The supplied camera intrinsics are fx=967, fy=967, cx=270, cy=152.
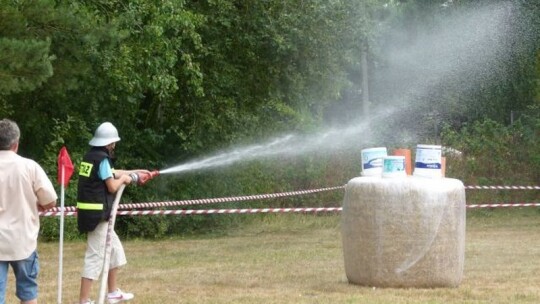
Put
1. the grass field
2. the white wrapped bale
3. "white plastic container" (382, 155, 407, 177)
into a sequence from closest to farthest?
the grass field < the white wrapped bale < "white plastic container" (382, 155, 407, 177)

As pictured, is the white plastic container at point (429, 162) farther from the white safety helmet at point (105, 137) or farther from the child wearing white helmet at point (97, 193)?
the white safety helmet at point (105, 137)

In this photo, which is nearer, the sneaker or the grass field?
the sneaker

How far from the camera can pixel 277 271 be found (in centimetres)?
1191

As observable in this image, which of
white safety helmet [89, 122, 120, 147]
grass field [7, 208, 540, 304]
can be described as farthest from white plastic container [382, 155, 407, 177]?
white safety helmet [89, 122, 120, 147]

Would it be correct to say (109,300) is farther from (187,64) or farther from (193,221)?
(193,221)

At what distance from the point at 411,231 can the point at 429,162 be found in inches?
29.2

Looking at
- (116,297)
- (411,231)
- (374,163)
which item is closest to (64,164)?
Result: (116,297)

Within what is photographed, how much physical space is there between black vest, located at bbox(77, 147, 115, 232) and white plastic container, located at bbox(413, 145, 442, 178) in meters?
3.16

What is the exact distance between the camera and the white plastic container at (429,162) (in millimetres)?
9719

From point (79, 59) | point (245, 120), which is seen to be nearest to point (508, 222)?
point (245, 120)

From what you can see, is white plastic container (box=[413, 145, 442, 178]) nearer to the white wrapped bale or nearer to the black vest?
the white wrapped bale

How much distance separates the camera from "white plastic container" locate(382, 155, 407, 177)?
971 centimetres

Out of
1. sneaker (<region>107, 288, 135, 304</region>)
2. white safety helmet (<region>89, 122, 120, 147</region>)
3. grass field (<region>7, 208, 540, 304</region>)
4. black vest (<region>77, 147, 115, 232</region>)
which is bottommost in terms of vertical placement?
grass field (<region>7, 208, 540, 304</region>)

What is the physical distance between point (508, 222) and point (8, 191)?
674 inches
